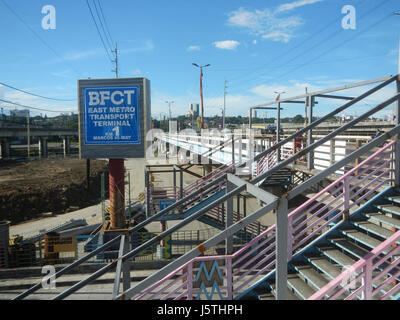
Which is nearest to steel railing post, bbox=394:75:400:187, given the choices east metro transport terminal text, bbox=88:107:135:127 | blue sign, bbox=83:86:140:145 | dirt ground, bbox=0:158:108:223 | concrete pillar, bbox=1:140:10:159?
blue sign, bbox=83:86:140:145

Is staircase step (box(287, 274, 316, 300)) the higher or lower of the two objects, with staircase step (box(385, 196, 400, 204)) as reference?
lower

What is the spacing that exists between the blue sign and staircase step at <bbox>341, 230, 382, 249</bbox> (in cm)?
1008

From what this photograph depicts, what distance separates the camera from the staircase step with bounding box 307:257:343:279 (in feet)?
12.3

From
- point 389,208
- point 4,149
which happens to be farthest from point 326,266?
point 4,149

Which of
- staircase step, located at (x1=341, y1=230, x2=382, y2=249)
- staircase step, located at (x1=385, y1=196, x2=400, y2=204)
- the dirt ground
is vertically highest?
staircase step, located at (x1=385, y1=196, x2=400, y2=204)

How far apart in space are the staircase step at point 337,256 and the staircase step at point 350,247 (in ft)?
0.28

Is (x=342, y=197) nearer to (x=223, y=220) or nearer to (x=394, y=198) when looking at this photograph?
(x=394, y=198)

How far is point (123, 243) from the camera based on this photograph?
12.6ft

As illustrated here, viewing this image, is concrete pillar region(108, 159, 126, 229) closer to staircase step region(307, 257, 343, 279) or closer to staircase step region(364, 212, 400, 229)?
staircase step region(307, 257, 343, 279)

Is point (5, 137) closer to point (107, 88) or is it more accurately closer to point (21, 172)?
point (21, 172)

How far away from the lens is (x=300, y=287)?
384cm

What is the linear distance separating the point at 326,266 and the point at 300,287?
480 millimetres
